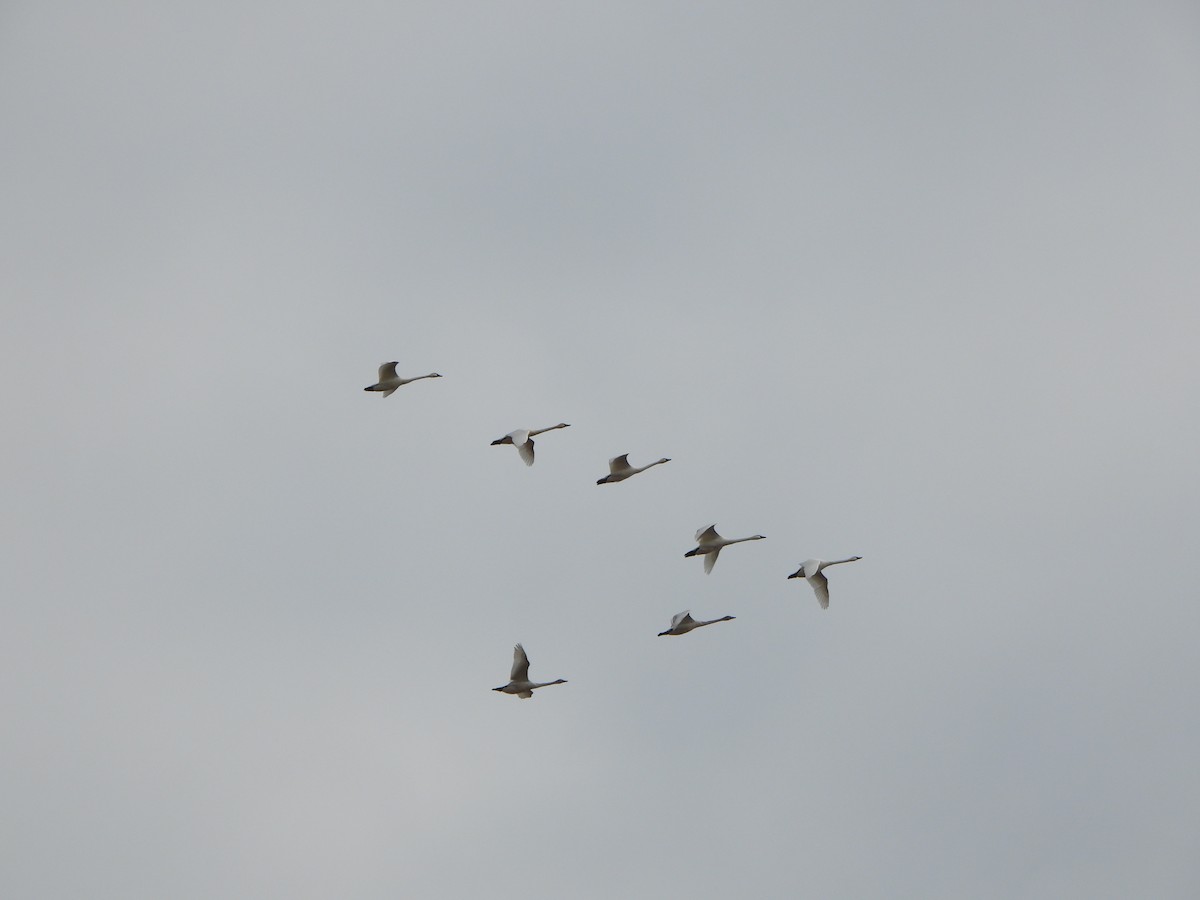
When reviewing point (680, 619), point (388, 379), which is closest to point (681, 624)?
point (680, 619)

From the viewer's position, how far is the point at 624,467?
63969mm

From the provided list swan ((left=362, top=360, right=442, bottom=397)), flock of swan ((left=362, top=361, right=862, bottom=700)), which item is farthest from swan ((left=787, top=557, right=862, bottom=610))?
swan ((left=362, top=360, right=442, bottom=397))

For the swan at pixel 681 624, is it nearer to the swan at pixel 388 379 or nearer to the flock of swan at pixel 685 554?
the flock of swan at pixel 685 554

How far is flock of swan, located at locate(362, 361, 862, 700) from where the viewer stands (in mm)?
60312

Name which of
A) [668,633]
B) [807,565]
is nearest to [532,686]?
[668,633]

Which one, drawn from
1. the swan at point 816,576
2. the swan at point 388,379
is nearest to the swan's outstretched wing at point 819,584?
the swan at point 816,576

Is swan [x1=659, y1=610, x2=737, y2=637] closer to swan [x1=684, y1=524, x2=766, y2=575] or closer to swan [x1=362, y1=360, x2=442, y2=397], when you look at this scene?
swan [x1=684, y1=524, x2=766, y2=575]

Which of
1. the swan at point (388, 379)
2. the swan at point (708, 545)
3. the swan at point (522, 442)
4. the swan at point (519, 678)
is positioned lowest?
the swan at point (519, 678)

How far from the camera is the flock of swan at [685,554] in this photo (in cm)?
6031

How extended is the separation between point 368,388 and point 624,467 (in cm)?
924

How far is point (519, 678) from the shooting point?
60.4 m

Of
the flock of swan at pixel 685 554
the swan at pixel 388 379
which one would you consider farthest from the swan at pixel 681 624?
the swan at pixel 388 379

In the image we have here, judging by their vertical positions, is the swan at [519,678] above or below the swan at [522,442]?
below

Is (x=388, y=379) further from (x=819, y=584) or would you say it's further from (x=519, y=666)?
(x=819, y=584)
